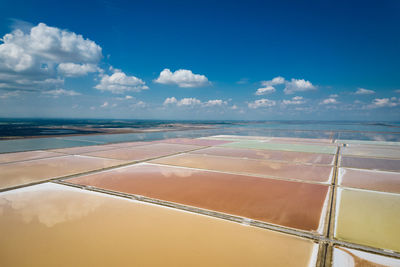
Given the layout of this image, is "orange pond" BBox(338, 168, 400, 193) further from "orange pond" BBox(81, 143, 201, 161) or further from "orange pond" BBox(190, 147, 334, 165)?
"orange pond" BBox(81, 143, 201, 161)

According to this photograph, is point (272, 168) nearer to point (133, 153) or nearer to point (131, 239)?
point (131, 239)

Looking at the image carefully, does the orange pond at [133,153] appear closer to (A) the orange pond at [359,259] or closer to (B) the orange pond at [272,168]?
(B) the orange pond at [272,168]

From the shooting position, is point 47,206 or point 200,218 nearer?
point 200,218

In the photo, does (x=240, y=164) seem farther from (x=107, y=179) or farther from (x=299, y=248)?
(x=299, y=248)

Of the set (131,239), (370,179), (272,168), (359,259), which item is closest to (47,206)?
(131,239)

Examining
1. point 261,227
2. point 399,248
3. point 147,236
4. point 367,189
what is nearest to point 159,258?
point 147,236

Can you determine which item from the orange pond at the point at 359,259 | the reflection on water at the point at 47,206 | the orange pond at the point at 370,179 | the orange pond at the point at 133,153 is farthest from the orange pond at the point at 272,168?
the reflection on water at the point at 47,206
